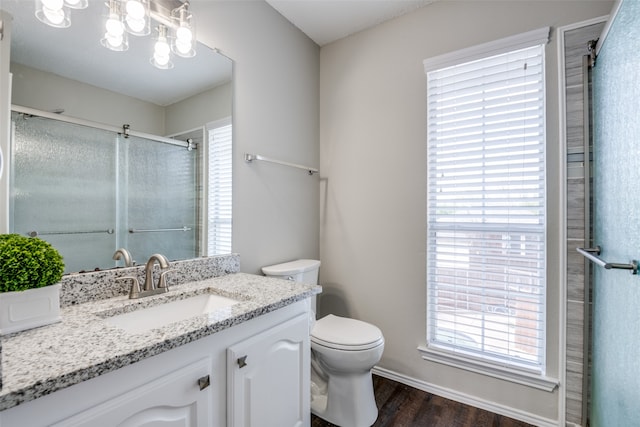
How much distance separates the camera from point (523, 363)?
166cm

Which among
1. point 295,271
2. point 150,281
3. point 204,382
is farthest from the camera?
point 295,271

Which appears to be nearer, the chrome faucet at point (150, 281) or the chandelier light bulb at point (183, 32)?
the chrome faucet at point (150, 281)

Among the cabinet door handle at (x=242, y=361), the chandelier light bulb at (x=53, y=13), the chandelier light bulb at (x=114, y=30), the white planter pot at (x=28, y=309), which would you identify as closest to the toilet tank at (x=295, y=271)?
the cabinet door handle at (x=242, y=361)

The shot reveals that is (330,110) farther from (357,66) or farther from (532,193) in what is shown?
(532,193)

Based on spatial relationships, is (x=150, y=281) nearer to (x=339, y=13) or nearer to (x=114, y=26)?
(x=114, y=26)

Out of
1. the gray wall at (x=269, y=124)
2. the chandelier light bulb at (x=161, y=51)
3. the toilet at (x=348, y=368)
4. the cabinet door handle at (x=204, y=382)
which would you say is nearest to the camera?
→ the cabinet door handle at (x=204, y=382)

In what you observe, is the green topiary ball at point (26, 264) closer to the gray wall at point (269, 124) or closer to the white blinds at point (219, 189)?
the white blinds at point (219, 189)

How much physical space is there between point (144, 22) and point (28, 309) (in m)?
1.18

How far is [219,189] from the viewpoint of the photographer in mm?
1681

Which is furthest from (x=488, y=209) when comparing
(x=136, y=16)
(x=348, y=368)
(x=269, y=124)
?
(x=136, y=16)

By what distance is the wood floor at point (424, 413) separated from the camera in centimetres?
164

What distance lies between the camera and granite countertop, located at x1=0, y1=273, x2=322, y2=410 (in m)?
0.61

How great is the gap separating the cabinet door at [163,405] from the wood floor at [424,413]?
3.31 feet

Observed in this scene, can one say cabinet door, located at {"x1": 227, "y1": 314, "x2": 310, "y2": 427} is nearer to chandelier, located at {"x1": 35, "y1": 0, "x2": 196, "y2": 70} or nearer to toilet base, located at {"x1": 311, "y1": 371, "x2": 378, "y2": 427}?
toilet base, located at {"x1": 311, "y1": 371, "x2": 378, "y2": 427}
